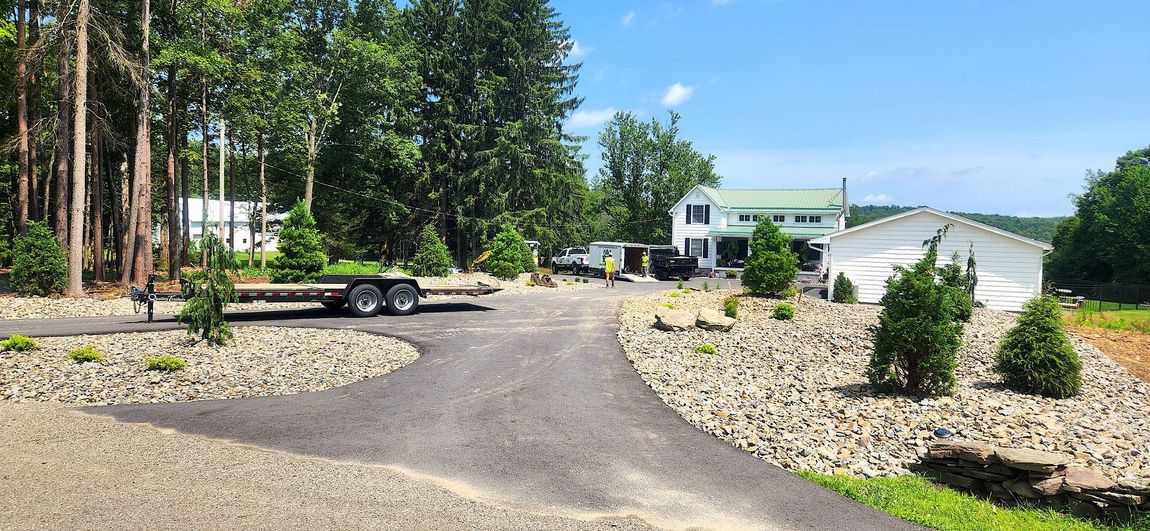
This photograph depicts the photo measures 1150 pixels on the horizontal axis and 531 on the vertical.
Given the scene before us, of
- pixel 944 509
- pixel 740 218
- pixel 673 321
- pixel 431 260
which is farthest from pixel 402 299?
pixel 740 218

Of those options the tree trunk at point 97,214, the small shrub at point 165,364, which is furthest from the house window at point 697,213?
the small shrub at point 165,364

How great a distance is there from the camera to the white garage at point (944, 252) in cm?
2273

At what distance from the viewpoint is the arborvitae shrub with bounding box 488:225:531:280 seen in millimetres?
31125

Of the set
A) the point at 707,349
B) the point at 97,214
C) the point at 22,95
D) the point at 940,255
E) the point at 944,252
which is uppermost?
the point at 22,95

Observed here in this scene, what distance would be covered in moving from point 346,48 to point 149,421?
34558mm

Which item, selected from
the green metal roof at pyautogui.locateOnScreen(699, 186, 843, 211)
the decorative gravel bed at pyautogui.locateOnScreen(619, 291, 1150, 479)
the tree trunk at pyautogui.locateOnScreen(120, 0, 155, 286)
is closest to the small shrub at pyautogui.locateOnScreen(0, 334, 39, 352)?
the decorative gravel bed at pyautogui.locateOnScreen(619, 291, 1150, 479)

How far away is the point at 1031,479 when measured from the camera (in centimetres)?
601

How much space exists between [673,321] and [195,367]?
35.2 feet

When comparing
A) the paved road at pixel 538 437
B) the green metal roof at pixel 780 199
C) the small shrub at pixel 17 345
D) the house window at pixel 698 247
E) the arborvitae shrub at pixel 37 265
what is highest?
the green metal roof at pixel 780 199

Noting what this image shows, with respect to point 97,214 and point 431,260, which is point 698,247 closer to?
point 431,260

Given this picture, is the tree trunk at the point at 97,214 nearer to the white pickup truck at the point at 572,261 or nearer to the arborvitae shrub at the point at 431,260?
the arborvitae shrub at the point at 431,260

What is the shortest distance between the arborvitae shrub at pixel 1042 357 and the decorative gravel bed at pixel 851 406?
1.13 feet

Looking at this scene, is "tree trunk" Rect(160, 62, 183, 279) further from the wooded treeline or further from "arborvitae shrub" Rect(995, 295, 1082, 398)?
"arborvitae shrub" Rect(995, 295, 1082, 398)

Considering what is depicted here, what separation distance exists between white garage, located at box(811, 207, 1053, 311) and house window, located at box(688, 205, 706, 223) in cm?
2638
